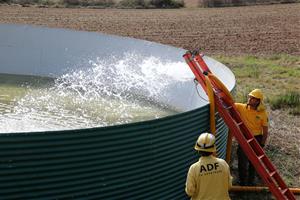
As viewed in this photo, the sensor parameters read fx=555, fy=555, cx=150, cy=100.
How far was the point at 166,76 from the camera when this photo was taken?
392 inches

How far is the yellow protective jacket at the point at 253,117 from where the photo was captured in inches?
269

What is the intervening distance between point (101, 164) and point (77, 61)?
6.46 m

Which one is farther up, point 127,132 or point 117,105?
point 127,132

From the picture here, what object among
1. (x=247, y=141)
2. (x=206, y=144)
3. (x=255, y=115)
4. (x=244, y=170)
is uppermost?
(x=206, y=144)

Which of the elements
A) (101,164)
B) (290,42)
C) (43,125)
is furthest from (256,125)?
(290,42)

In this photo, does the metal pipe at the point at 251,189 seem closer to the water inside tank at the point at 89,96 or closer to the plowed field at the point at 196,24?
the water inside tank at the point at 89,96

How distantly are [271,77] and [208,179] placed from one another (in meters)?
10.1

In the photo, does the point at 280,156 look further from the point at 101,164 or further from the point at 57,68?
the point at 57,68

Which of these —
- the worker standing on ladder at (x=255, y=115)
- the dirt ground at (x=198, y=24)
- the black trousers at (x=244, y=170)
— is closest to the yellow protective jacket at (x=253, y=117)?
the worker standing on ladder at (x=255, y=115)

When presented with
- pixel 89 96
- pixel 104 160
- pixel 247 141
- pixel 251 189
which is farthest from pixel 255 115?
pixel 89 96

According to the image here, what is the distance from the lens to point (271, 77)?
1422 cm

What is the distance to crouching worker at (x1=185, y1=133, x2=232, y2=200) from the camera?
4527 mm

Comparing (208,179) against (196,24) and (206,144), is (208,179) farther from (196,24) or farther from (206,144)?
(196,24)

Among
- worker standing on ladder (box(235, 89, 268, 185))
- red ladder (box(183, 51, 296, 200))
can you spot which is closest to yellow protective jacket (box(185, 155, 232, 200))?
red ladder (box(183, 51, 296, 200))
